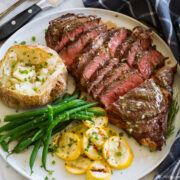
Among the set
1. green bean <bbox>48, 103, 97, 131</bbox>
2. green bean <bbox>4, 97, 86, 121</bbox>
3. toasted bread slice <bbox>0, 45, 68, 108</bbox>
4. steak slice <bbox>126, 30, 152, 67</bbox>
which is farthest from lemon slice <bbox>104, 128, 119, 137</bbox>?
steak slice <bbox>126, 30, 152, 67</bbox>

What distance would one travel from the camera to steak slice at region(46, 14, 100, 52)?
13.8ft

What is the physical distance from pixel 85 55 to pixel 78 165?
5.15 feet

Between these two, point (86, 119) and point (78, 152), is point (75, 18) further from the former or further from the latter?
point (78, 152)

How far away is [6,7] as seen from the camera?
199 inches

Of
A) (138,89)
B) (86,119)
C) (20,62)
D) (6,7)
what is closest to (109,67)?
(138,89)

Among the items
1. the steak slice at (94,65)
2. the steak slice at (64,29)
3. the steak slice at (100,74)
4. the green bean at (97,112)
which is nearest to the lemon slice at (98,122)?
the green bean at (97,112)

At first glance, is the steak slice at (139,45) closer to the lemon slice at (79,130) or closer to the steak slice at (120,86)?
the steak slice at (120,86)

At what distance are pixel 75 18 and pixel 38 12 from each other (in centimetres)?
88

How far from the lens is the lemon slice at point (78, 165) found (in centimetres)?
349

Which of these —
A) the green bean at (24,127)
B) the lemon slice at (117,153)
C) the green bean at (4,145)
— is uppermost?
the green bean at (24,127)

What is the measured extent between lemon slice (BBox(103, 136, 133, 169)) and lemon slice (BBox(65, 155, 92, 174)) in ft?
0.89

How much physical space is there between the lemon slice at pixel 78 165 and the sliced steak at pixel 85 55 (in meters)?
1.20

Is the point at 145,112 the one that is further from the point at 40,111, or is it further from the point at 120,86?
the point at 40,111

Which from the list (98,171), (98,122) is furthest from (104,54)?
(98,171)
